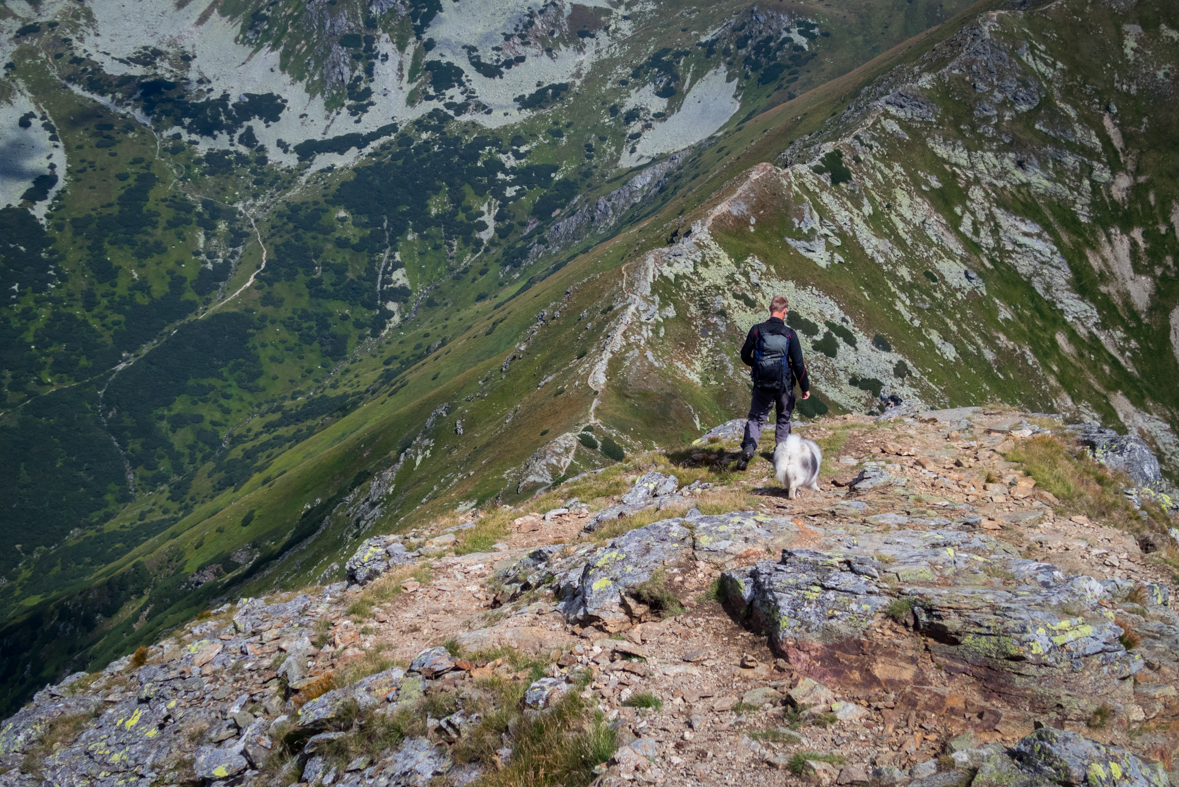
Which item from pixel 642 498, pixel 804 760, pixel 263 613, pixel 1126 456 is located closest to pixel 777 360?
pixel 642 498

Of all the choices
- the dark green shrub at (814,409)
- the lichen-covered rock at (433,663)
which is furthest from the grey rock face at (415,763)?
the dark green shrub at (814,409)

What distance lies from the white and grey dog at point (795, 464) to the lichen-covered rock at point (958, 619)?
153 inches

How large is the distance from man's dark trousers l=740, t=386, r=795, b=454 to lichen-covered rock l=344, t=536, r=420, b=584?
34.9 ft

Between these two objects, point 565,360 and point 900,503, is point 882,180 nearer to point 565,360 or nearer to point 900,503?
point 565,360

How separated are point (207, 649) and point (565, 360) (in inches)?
2849

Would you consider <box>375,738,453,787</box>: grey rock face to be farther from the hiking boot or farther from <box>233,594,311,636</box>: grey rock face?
the hiking boot

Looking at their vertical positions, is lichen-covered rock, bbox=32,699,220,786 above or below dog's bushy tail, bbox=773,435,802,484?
above

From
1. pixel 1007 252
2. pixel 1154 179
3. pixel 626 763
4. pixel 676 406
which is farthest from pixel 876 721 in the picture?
pixel 1154 179

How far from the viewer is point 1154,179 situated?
123625mm

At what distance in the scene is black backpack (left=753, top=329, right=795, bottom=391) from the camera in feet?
53.6

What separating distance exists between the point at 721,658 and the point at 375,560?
460 inches

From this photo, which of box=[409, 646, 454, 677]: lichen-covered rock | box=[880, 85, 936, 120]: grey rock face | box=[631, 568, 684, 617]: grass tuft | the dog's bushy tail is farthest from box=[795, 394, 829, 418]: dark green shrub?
box=[880, 85, 936, 120]: grey rock face

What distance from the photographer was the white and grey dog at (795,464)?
620 inches

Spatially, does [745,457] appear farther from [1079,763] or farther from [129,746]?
[129,746]
